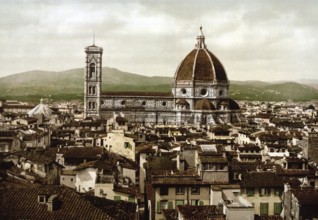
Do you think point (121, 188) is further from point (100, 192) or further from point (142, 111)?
point (142, 111)

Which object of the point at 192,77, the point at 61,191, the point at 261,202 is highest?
the point at 192,77

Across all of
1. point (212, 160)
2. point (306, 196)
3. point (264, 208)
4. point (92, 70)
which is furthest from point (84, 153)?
point (92, 70)

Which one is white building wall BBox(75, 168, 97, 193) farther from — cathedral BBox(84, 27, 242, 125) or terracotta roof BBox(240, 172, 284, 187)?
cathedral BBox(84, 27, 242, 125)

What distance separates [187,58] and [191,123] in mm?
20899

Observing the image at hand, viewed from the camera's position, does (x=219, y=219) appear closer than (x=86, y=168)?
Yes

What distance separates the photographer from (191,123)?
126 meters

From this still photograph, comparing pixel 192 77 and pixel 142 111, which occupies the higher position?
pixel 192 77

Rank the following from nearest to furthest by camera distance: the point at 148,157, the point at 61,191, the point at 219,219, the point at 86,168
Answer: the point at 61,191 → the point at 219,219 → the point at 86,168 → the point at 148,157

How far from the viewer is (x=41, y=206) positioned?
20.9 metres

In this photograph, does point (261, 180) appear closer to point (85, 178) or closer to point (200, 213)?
point (200, 213)

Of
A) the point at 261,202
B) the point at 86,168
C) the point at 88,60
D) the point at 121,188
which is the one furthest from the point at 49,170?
the point at 88,60

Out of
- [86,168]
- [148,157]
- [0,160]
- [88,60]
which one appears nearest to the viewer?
[86,168]

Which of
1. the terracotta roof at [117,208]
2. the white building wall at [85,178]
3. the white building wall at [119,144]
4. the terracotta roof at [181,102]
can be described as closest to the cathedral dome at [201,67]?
the terracotta roof at [181,102]

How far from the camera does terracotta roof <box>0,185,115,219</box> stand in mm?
20328
